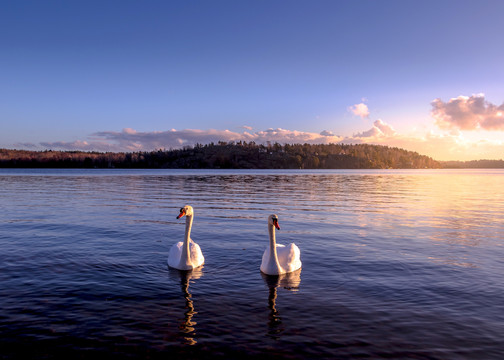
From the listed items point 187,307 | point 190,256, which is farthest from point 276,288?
point 190,256

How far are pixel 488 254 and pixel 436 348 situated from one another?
34.0ft

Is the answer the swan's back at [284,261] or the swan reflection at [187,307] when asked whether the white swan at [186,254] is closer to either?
the swan reflection at [187,307]

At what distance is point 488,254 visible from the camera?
16.5 m

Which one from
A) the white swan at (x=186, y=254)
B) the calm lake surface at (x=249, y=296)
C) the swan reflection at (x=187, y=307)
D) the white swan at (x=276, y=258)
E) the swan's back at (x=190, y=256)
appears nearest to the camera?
the calm lake surface at (x=249, y=296)

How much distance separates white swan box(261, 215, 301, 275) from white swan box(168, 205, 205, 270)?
243cm

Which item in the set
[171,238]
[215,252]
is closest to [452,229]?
[215,252]

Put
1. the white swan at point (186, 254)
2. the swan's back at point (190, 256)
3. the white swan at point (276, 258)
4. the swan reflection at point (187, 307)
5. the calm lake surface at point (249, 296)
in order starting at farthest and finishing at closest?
the swan's back at point (190, 256) < the white swan at point (186, 254) < the white swan at point (276, 258) < the swan reflection at point (187, 307) < the calm lake surface at point (249, 296)

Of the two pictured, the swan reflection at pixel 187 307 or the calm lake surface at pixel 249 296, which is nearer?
the calm lake surface at pixel 249 296

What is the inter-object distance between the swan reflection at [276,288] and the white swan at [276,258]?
177 millimetres

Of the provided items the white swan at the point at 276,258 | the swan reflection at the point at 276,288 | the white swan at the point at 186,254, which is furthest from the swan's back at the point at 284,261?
the white swan at the point at 186,254

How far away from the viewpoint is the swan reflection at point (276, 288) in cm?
897

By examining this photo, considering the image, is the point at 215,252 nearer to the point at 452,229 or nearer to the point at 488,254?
the point at 488,254

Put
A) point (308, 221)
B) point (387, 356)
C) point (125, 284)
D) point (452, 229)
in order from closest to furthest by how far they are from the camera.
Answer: point (387, 356), point (125, 284), point (452, 229), point (308, 221)

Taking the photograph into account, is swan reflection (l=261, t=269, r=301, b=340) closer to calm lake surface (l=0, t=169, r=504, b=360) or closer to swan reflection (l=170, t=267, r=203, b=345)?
calm lake surface (l=0, t=169, r=504, b=360)
